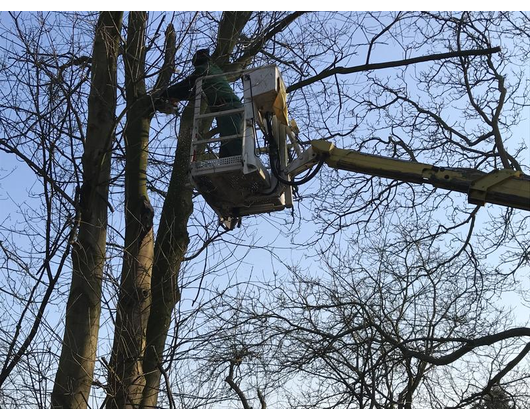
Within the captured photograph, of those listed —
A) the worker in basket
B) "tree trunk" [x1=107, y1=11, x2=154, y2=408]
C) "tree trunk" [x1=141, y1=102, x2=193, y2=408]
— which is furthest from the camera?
the worker in basket

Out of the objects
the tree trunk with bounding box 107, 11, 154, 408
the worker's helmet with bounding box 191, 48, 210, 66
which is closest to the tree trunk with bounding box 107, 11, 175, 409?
the tree trunk with bounding box 107, 11, 154, 408

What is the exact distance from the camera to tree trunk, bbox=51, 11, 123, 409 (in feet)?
21.8

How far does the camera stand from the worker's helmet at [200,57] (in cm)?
771

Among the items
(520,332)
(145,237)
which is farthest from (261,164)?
(520,332)

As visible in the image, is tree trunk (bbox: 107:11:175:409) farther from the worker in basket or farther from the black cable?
the black cable

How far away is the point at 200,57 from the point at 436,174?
274cm

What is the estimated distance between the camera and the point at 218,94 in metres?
7.74

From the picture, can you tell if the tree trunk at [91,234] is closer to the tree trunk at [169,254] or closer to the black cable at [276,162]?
the tree trunk at [169,254]

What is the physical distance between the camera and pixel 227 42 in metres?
8.73

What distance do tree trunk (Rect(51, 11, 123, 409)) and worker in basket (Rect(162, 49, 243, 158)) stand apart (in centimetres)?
76

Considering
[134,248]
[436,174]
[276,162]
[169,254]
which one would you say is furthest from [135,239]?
[436,174]

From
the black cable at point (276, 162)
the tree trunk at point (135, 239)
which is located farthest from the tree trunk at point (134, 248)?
the black cable at point (276, 162)
